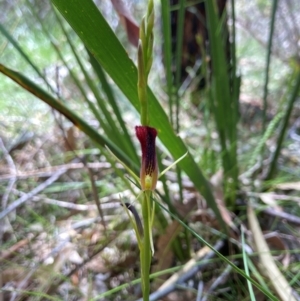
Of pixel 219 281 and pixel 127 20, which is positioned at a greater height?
pixel 127 20

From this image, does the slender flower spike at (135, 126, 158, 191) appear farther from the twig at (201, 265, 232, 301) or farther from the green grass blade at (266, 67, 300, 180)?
the green grass blade at (266, 67, 300, 180)

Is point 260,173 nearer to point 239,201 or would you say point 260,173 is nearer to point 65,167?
point 239,201

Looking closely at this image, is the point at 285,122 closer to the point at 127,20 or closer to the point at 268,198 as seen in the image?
the point at 268,198

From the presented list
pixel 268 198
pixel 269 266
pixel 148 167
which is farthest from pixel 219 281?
pixel 148 167

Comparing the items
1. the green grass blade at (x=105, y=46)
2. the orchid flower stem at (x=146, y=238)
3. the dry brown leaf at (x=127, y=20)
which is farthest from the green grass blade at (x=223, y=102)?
the orchid flower stem at (x=146, y=238)

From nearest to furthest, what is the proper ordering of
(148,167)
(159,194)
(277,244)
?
(148,167)
(159,194)
(277,244)

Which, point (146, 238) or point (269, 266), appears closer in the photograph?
point (146, 238)
